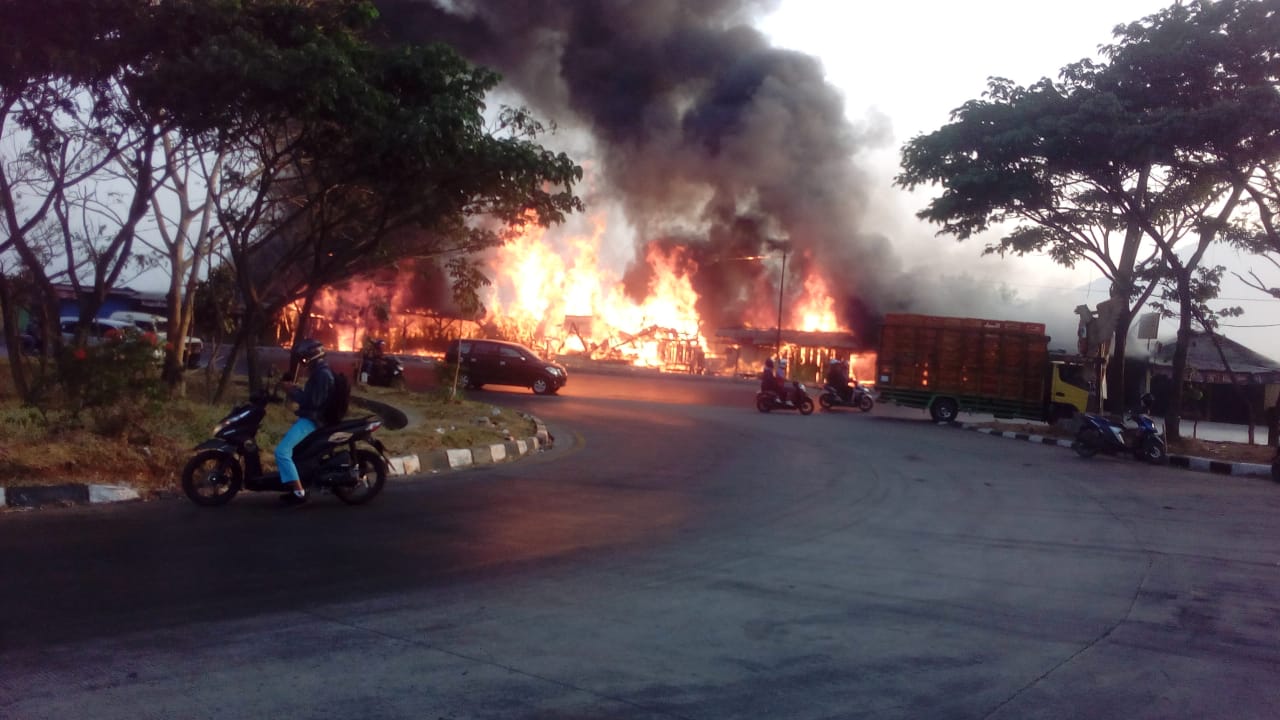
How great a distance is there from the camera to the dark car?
1125 inches

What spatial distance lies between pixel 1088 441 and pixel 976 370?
807cm

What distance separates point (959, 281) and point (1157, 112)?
35976 mm

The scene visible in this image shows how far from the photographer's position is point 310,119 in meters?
13.2

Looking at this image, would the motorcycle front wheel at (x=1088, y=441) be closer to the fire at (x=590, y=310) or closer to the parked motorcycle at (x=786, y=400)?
the parked motorcycle at (x=786, y=400)

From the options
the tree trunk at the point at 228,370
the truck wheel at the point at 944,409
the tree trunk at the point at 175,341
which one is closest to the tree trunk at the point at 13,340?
the tree trunk at the point at 175,341

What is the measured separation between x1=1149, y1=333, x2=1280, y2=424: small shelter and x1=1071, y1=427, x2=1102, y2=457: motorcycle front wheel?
1954 centimetres

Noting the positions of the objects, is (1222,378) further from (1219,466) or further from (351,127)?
(351,127)

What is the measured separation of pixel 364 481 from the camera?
9070mm

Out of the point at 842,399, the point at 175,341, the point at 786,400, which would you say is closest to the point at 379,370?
the point at 175,341

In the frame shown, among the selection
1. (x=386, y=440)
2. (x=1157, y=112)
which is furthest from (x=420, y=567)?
(x=1157, y=112)

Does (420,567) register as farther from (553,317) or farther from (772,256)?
(553,317)

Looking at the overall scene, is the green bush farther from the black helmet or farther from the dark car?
the dark car

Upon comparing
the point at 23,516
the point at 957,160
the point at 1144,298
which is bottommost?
the point at 23,516

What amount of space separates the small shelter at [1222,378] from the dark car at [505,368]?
21352mm
